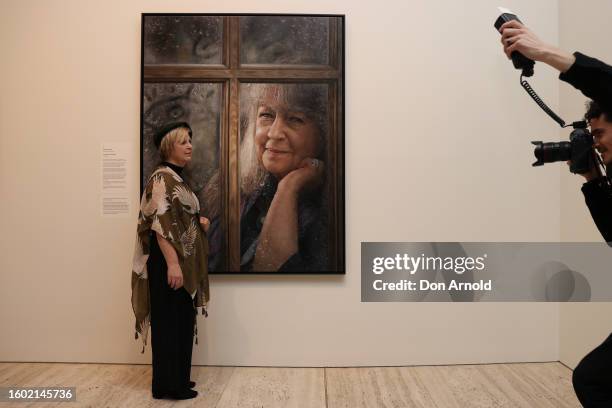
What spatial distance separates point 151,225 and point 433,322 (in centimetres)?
191

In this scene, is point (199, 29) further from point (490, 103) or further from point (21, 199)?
point (490, 103)

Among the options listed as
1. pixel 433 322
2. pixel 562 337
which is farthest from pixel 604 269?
pixel 433 322

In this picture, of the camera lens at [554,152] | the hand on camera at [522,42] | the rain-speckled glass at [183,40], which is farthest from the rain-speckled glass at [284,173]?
→ the hand on camera at [522,42]

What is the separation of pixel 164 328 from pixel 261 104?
4.95ft

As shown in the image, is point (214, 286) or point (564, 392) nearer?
point (564, 392)

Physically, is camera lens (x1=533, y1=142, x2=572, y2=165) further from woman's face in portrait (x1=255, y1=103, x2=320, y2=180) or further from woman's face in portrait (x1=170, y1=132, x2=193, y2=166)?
woman's face in portrait (x1=170, y1=132, x2=193, y2=166)

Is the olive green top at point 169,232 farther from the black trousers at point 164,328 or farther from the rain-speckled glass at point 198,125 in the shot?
the rain-speckled glass at point 198,125

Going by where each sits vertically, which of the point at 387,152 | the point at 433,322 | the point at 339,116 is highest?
the point at 339,116

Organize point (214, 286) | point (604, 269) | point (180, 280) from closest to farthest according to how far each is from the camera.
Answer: point (180, 280), point (604, 269), point (214, 286)

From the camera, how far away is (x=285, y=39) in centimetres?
321

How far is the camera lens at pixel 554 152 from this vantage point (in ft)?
5.96

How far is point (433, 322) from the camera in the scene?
3260 millimetres

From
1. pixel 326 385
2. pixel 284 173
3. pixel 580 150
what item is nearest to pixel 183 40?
pixel 284 173

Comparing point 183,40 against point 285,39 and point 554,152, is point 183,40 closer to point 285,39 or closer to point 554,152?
point 285,39
